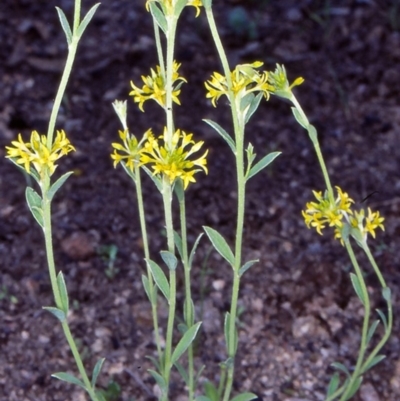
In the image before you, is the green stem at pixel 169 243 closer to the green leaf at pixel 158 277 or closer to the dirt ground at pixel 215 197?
the green leaf at pixel 158 277

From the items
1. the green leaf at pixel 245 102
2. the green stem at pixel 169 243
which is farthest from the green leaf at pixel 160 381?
the green leaf at pixel 245 102

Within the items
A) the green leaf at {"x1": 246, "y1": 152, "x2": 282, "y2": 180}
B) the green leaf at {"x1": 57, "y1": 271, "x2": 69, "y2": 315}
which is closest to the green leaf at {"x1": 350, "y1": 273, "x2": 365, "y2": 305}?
the green leaf at {"x1": 246, "y1": 152, "x2": 282, "y2": 180}

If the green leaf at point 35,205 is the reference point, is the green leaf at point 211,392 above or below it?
below

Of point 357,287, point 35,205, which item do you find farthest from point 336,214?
point 35,205

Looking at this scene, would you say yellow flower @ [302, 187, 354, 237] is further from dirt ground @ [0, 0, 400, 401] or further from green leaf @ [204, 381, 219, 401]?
dirt ground @ [0, 0, 400, 401]

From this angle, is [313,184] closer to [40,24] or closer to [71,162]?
[71,162]

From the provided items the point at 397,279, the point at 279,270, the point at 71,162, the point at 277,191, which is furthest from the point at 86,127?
the point at 397,279
